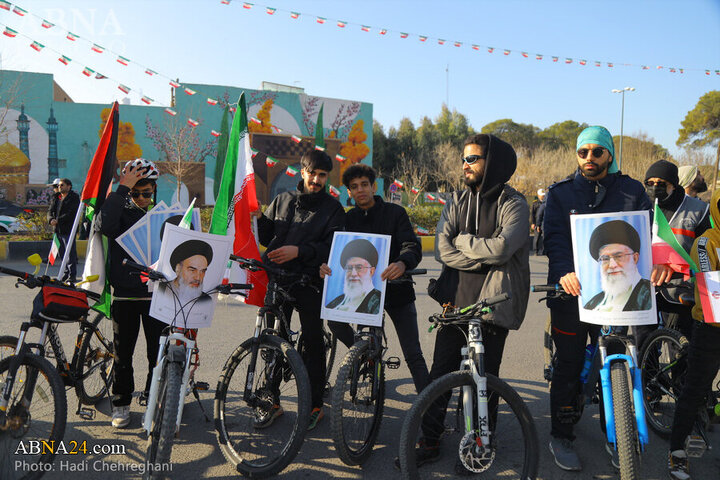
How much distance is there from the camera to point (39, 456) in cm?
297

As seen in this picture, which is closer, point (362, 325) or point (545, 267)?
point (362, 325)

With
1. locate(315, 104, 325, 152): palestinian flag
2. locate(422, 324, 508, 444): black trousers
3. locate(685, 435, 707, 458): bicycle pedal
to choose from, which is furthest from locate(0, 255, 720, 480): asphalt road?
locate(315, 104, 325, 152): palestinian flag

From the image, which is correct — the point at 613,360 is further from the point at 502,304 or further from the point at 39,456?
the point at 39,456

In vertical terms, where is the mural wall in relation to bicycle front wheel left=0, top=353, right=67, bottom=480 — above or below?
above

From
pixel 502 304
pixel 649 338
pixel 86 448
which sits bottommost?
pixel 86 448

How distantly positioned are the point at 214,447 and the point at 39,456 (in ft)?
3.39

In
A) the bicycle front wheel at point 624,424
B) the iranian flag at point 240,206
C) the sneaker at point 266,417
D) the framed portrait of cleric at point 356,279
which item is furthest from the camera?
the iranian flag at point 240,206

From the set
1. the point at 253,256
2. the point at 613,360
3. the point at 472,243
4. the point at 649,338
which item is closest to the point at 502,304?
the point at 472,243

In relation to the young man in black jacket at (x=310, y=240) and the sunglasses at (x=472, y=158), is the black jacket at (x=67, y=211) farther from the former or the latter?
the sunglasses at (x=472, y=158)

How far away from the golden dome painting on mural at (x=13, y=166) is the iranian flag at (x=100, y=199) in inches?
1095

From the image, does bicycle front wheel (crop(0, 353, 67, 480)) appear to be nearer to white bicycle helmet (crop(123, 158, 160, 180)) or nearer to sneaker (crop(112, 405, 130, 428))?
sneaker (crop(112, 405, 130, 428))

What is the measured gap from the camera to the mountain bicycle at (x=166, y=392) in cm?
277

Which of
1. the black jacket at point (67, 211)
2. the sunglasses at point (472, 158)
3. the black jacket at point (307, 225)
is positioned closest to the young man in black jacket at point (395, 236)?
the black jacket at point (307, 225)

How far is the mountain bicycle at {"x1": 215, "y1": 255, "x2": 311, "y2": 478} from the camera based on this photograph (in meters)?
3.06
